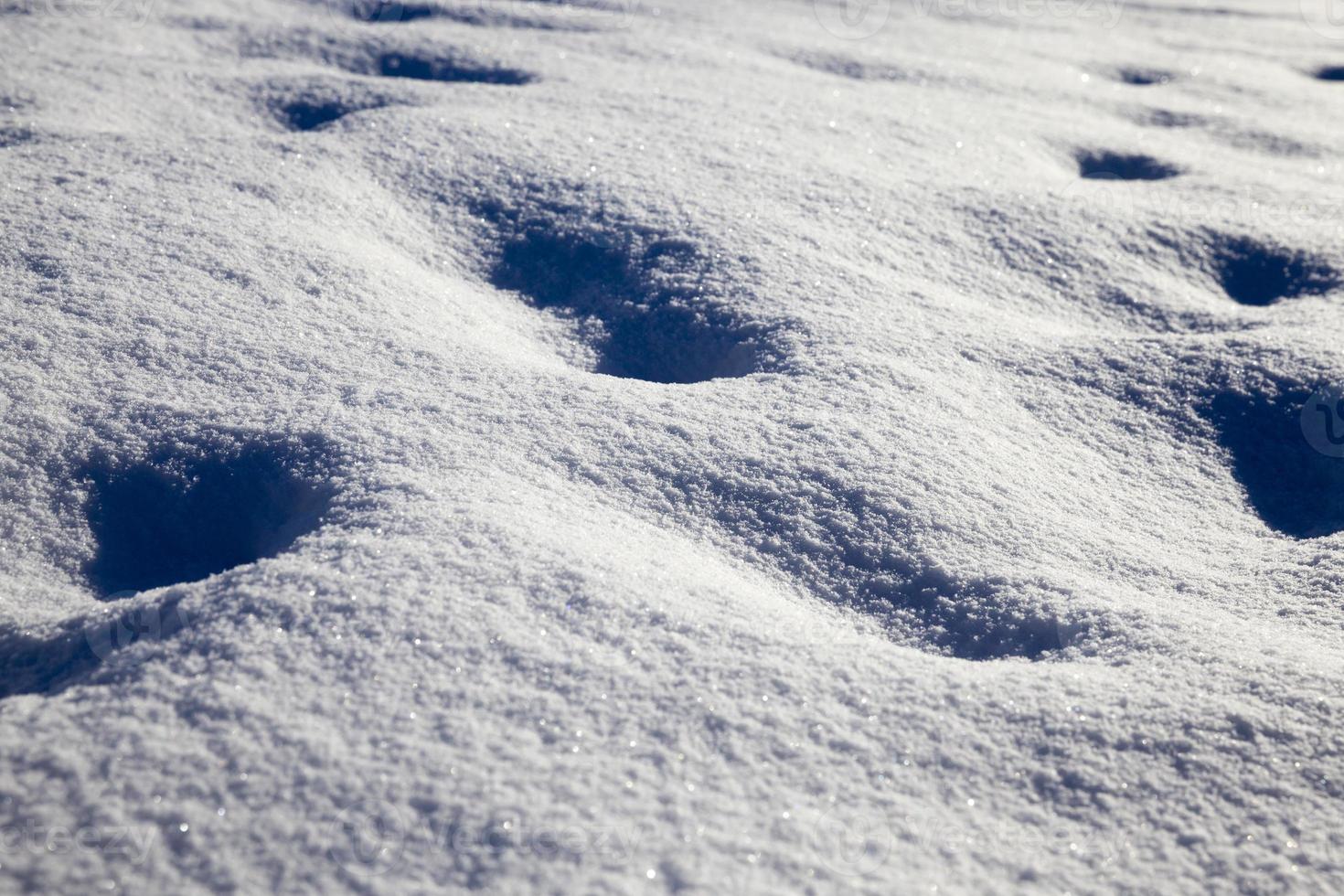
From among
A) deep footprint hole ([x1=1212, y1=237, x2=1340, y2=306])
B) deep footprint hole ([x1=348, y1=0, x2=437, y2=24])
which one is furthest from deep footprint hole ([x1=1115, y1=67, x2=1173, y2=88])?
deep footprint hole ([x1=348, y1=0, x2=437, y2=24])

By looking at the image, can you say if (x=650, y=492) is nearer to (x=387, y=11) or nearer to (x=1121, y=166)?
(x=1121, y=166)

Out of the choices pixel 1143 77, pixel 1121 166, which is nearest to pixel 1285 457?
pixel 1121 166

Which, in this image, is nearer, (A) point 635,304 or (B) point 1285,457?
(B) point 1285,457

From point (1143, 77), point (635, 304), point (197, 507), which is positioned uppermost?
point (1143, 77)

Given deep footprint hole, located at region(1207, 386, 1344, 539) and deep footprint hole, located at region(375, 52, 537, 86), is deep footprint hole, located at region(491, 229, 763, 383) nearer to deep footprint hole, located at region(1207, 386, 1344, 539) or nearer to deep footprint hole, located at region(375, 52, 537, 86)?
deep footprint hole, located at region(1207, 386, 1344, 539)

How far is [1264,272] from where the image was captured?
202 centimetres

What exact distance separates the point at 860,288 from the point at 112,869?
1421 millimetres

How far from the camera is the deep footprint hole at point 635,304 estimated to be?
170 centimetres

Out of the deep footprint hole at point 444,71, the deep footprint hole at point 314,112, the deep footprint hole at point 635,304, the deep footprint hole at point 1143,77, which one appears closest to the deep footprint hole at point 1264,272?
the deep footprint hole at point 635,304

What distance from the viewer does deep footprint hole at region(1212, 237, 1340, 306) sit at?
197 centimetres

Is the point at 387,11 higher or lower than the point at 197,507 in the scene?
higher

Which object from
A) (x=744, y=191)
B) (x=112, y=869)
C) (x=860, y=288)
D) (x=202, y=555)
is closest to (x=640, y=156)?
(x=744, y=191)

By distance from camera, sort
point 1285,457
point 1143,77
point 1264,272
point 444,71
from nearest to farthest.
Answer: point 1285,457 < point 1264,272 < point 444,71 < point 1143,77

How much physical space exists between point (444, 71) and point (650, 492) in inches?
73.7
